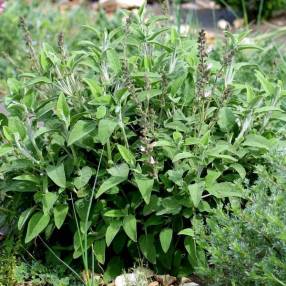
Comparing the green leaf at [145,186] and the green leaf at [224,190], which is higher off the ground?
the green leaf at [145,186]

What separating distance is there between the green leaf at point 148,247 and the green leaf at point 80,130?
56 cm

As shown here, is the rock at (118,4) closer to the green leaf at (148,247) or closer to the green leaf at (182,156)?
the green leaf at (148,247)

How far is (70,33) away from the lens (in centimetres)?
746

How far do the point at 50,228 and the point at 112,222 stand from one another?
300mm

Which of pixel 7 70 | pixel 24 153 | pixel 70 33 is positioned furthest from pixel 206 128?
pixel 70 33

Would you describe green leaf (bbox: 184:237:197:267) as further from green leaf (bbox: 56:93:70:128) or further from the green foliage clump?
the green foliage clump

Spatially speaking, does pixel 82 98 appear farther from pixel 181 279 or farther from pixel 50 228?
pixel 181 279

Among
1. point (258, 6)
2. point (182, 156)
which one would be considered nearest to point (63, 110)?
point (182, 156)

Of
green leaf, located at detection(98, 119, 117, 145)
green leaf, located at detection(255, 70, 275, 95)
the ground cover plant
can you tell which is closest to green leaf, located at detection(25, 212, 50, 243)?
the ground cover plant

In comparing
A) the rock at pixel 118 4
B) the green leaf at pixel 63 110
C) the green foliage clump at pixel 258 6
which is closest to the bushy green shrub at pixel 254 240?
the green leaf at pixel 63 110

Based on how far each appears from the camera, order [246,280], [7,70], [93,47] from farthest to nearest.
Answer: [7,70]
[93,47]
[246,280]

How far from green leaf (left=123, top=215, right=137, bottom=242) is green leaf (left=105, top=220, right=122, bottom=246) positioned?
0.11ft

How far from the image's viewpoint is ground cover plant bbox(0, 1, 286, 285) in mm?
3250

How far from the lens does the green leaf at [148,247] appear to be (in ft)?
11.2
